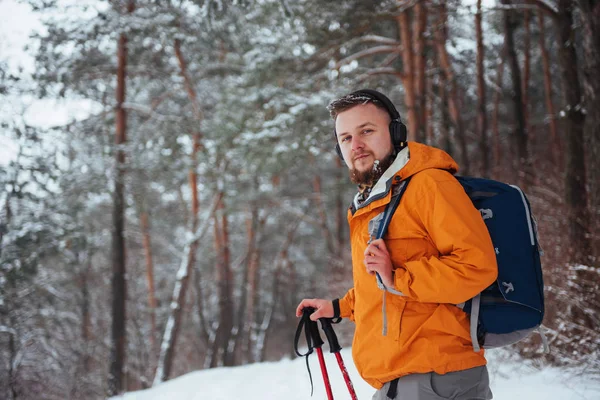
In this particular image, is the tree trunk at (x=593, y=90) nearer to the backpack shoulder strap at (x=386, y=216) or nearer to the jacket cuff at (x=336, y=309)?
the jacket cuff at (x=336, y=309)

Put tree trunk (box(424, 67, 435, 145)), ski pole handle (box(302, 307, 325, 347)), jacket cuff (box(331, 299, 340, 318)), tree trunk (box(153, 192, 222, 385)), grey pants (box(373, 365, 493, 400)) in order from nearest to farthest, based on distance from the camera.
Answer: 1. grey pants (box(373, 365, 493, 400))
2. jacket cuff (box(331, 299, 340, 318))
3. ski pole handle (box(302, 307, 325, 347))
4. tree trunk (box(424, 67, 435, 145))
5. tree trunk (box(153, 192, 222, 385))

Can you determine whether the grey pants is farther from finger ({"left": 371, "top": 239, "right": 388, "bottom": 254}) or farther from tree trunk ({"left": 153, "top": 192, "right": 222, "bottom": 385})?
tree trunk ({"left": 153, "top": 192, "right": 222, "bottom": 385})

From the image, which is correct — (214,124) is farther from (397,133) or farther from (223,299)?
(397,133)

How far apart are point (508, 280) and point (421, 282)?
285mm

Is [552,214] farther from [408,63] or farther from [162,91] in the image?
[162,91]

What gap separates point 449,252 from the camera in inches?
62.3

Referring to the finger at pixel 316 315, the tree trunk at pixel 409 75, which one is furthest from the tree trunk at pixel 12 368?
the tree trunk at pixel 409 75

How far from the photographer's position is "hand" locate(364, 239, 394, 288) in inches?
64.7

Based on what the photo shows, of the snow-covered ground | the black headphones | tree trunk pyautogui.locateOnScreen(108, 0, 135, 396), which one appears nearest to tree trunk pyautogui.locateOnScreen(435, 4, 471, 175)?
the snow-covered ground

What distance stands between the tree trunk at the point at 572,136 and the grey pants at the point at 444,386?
A: 4026 mm

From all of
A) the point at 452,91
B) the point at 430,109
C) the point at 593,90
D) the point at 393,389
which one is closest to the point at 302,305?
the point at 393,389

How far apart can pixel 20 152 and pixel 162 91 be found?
7.33m

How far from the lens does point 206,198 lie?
770 inches

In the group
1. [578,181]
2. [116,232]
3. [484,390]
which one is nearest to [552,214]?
[578,181]
